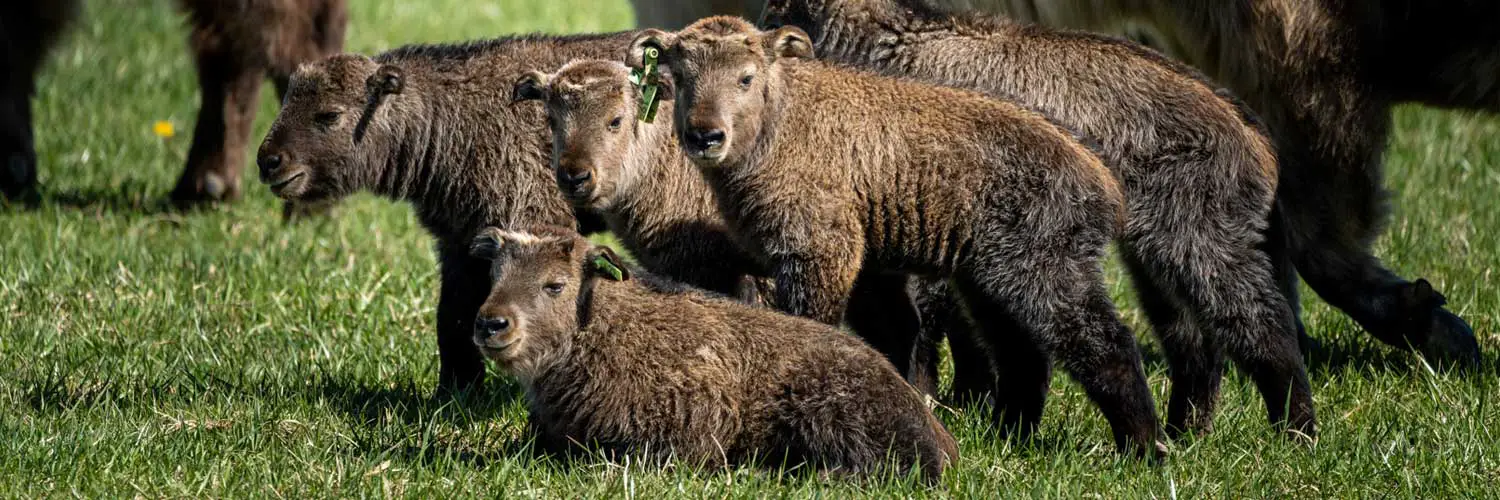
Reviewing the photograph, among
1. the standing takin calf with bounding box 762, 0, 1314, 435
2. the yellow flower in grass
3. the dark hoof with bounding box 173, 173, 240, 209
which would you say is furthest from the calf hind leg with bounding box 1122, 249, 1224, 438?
the yellow flower in grass

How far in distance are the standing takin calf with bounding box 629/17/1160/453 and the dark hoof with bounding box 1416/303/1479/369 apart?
1.79 metres

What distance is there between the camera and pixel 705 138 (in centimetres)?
481

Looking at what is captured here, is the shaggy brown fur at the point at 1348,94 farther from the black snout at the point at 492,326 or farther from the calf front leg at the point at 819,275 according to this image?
the black snout at the point at 492,326

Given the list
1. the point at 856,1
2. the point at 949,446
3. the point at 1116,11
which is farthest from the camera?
the point at 1116,11

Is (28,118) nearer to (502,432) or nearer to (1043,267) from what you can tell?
(502,432)

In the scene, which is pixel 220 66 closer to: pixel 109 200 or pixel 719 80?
pixel 109 200

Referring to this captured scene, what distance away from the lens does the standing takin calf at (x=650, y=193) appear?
501 cm

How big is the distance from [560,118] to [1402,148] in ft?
20.3

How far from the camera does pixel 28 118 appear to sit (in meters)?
9.45

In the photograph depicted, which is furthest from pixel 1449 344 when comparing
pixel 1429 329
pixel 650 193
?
pixel 650 193

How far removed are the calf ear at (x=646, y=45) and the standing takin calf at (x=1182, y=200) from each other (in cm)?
89

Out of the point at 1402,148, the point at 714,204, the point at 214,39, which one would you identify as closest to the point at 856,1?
the point at 714,204

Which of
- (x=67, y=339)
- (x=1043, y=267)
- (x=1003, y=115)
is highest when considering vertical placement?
(x=1003, y=115)

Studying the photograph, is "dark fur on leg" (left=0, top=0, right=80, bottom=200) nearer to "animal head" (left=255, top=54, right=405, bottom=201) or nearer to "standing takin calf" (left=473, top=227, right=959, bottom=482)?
"animal head" (left=255, top=54, right=405, bottom=201)
